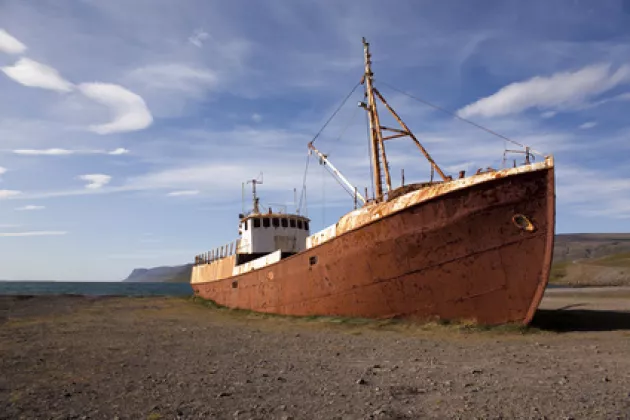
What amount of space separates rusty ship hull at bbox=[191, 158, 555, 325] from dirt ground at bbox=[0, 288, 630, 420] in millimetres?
684

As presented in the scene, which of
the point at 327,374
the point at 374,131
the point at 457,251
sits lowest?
the point at 327,374

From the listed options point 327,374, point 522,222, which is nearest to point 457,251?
point 522,222

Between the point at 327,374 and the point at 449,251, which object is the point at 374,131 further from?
the point at 327,374

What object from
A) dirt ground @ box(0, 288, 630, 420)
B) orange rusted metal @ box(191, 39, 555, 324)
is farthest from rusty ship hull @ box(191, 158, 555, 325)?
dirt ground @ box(0, 288, 630, 420)

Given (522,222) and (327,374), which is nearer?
(327,374)

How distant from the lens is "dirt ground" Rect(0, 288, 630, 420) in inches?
193

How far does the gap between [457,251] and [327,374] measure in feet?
19.8

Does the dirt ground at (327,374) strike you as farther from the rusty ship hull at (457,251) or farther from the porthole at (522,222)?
the porthole at (522,222)

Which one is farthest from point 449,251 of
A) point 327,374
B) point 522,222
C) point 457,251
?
Answer: point 327,374

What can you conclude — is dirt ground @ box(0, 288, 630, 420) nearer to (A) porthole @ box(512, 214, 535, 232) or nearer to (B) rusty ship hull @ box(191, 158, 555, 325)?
(B) rusty ship hull @ box(191, 158, 555, 325)

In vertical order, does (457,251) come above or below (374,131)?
below

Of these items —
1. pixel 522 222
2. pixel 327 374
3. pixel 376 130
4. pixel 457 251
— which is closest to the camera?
pixel 327 374

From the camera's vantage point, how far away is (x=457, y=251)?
1136cm

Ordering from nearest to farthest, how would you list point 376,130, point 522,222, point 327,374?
point 327,374, point 522,222, point 376,130
